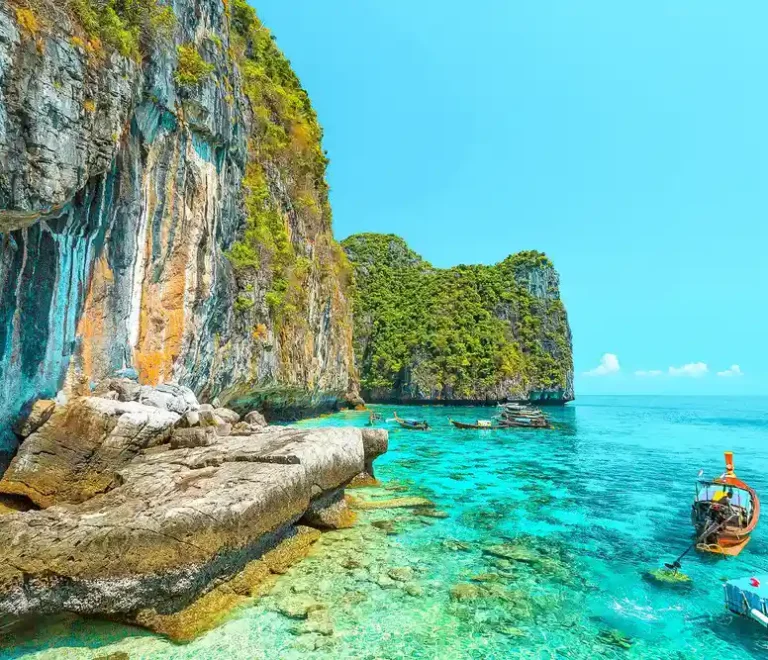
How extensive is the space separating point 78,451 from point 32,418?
1.29 meters

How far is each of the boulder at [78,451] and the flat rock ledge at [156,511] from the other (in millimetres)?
22

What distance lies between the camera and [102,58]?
9406 millimetres

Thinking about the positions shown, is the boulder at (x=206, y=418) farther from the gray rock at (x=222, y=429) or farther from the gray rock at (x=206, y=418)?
the gray rock at (x=222, y=429)

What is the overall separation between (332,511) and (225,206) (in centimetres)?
1391

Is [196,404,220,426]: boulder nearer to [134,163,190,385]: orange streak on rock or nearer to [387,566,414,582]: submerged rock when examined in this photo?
[134,163,190,385]: orange streak on rock

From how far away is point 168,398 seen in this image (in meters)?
11.7

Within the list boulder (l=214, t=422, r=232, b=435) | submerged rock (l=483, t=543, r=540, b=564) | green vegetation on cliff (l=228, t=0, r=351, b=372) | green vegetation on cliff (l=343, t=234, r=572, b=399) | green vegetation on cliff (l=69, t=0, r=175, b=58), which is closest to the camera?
green vegetation on cliff (l=69, t=0, r=175, b=58)

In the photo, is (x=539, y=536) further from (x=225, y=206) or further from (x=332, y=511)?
(x=225, y=206)

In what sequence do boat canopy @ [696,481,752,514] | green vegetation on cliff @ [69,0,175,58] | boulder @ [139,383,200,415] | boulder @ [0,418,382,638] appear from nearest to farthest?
boulder @ [0,418,382,638], green vegetation on cliff @ [69,0,175,58], boulder @ [139,383,200,415], boat canopy @ [696,481,752,514]

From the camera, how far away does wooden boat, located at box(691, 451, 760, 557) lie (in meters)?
10.6

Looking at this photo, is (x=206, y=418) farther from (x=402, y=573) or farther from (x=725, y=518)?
(x=725, y=518)

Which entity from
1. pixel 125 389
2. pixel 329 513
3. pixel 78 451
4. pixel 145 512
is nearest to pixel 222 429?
pixel 125 389

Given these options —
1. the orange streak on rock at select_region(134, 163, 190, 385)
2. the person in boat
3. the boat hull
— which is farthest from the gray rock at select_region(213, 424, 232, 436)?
the person in boat

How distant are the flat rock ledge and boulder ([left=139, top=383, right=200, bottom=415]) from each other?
22.2 inches
